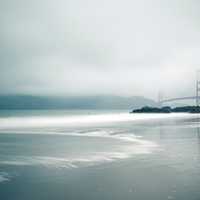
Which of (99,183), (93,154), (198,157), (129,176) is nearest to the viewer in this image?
(99,183)

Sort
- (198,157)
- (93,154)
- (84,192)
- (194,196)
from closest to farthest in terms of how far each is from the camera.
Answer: (194,196) → (84,192) → (198,157) → (93,154)

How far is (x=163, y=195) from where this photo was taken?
335 inches

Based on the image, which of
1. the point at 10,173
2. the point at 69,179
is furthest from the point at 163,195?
the point at 10,173

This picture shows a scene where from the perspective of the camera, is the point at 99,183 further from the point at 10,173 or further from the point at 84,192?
the point at 10,173

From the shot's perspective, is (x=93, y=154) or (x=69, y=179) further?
(x=93, y=154)

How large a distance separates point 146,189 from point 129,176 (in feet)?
6.14

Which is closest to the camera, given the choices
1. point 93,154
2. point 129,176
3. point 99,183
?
point 99,183

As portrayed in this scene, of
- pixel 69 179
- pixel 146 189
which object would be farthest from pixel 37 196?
pixel 146 189

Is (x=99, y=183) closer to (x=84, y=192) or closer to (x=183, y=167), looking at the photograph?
(x=84, y=192)

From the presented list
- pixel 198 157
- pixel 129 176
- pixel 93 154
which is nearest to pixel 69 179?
pixel 129 176

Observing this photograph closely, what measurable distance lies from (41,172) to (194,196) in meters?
5.59

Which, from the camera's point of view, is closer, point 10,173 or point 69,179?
point 69,179

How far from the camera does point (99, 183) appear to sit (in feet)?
32.6

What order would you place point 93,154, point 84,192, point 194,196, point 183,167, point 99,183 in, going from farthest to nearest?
1. point 93,154
2. point 183,167
3. point 99,183
4. point 84,192
5. point 194,196
